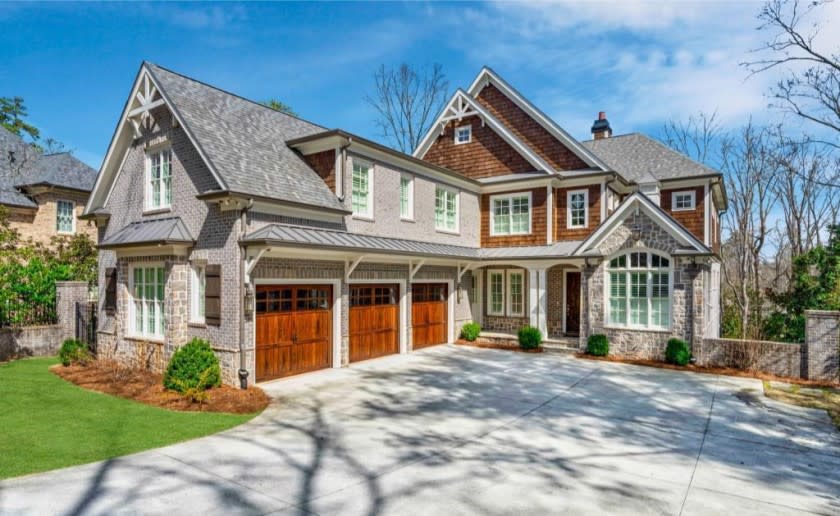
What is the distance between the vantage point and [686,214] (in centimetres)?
1972

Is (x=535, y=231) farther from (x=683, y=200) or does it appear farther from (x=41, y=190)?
(x=41, y=190)

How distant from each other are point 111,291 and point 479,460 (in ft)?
41.1

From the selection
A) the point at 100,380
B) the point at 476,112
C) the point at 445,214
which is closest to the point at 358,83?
the point at 476,112

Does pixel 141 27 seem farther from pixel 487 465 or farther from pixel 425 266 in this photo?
pixel 487 465

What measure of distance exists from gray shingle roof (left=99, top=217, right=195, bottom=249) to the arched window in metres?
12.8

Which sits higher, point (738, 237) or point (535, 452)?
point (738, 237)

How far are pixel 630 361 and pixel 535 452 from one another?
9280mm

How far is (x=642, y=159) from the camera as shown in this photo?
842 inches

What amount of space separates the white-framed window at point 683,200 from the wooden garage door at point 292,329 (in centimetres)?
1476

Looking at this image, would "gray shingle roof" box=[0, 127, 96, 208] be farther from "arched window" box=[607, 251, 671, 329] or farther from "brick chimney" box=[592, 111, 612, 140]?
"brick chimney" box=[592, 111, 612, 140]

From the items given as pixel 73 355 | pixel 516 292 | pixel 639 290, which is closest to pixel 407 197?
pixel 516 292

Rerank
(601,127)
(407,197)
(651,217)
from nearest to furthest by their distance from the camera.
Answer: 1. (651,217)
2. (407,197)
3. (601,127)

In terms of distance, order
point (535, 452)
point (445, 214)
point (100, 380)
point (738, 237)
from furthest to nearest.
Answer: point (738, 237), point (445, 214), point (100, 380), point (535, 452)

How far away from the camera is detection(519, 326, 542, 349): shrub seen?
56.6 feet
